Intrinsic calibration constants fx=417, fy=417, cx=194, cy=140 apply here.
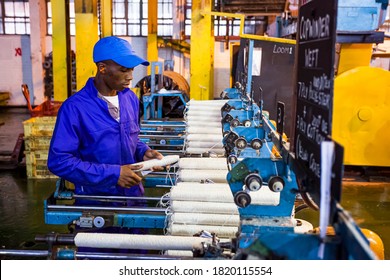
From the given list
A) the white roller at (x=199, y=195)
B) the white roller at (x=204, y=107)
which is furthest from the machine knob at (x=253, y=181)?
the white roller at (x=204, y=107)

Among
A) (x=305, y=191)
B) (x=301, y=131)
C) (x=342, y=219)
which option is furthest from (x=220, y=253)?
(x=342, y=219)

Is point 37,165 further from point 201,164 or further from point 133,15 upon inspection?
point 133,15

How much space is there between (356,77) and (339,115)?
A: 63cm

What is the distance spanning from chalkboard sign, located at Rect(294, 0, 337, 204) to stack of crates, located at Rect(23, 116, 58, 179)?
5.59m

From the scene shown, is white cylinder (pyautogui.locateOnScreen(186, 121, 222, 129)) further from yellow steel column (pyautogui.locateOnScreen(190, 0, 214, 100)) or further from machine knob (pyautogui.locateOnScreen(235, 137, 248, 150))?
yellow steel column (pyautogui.locateOnScreen(190, 0, 214, 100))

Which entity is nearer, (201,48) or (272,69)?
(201,48)

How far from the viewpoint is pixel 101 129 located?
8.63 feet

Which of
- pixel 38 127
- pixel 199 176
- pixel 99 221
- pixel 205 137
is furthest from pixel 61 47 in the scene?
pixel 99 221

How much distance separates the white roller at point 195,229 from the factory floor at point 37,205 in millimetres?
2369

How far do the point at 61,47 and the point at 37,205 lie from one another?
134 inches

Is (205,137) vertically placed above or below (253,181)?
below

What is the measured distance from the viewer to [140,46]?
16.5m

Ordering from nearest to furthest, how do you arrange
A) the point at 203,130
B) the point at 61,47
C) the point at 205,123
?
the point at 203,130
the point at 205,123
the point at 61,47

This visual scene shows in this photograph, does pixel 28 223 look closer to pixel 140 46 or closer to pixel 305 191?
pixel 305 191
